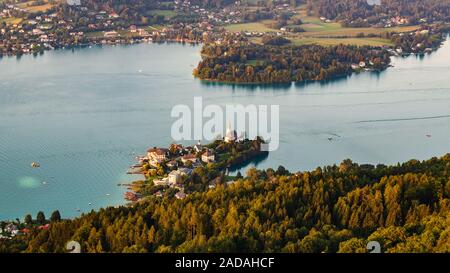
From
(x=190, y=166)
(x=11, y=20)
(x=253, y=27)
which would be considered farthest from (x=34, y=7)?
(x=190, y=166)

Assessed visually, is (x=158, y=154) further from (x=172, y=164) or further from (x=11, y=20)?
(x=11, y=20)

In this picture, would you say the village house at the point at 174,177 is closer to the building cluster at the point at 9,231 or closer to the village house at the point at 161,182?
the village house at the point at 161,182

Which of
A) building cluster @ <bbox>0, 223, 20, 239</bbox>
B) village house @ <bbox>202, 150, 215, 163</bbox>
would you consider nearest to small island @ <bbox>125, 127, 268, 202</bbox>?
village house @ <bbox>202, 150, 215, 163</bbox>

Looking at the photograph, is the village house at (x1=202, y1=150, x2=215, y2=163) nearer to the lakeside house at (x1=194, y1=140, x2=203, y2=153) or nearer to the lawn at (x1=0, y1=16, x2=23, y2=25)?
the lakeside house at (x1=194, y1=140, x2=203, y2=153)

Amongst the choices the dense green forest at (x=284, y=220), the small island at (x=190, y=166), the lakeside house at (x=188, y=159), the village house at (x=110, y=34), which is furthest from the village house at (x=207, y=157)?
the village house at (x=110, y=34)

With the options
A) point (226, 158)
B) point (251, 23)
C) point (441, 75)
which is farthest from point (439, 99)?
point (251, 23)
